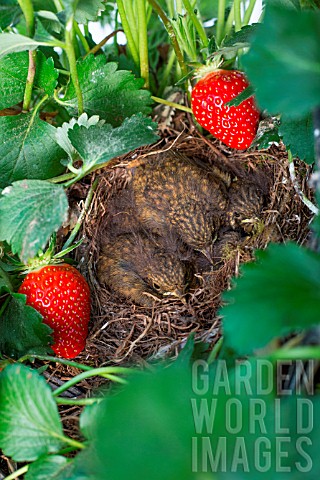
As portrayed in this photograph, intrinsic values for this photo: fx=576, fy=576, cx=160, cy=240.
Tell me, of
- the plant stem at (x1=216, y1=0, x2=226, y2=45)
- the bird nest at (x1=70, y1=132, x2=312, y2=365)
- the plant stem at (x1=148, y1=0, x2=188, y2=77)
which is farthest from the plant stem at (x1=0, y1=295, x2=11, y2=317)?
the plant stem at (x1=216, y1=0, x2=226, y2=45)

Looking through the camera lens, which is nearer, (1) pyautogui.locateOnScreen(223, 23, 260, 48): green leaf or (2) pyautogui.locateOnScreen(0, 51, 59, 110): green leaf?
(1) pyautogui.locateOnScreen(223, 23, 260, 48): green leaf

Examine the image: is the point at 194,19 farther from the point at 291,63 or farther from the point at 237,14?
the point at 291,63

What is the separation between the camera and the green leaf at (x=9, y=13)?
908 mm

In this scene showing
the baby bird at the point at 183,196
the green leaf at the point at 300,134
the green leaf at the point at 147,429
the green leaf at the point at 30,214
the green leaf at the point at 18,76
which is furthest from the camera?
the baby bird at the point at 183,196

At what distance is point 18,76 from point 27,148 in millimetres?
117

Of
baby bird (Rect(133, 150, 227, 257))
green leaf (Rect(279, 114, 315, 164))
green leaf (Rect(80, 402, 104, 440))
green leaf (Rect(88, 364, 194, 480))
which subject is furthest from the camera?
baby bird (Rect(133, 150, 227, 257))

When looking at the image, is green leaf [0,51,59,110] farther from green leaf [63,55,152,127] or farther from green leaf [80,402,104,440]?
green leaf [80,402,104,440]

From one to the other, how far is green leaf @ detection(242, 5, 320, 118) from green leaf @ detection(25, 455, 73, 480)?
1.28ft

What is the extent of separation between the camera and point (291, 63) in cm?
42

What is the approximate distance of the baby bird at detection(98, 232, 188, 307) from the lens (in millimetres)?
1040

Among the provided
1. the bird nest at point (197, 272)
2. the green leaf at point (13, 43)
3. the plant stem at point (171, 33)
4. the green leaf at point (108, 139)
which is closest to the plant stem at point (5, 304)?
the bird nest at point (197, 272)

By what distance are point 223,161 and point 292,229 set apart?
0.63ft

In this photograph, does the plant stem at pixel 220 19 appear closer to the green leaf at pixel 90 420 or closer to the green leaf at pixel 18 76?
the green leaf at pixel 18 76

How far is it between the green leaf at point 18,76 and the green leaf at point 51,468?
580 mm
